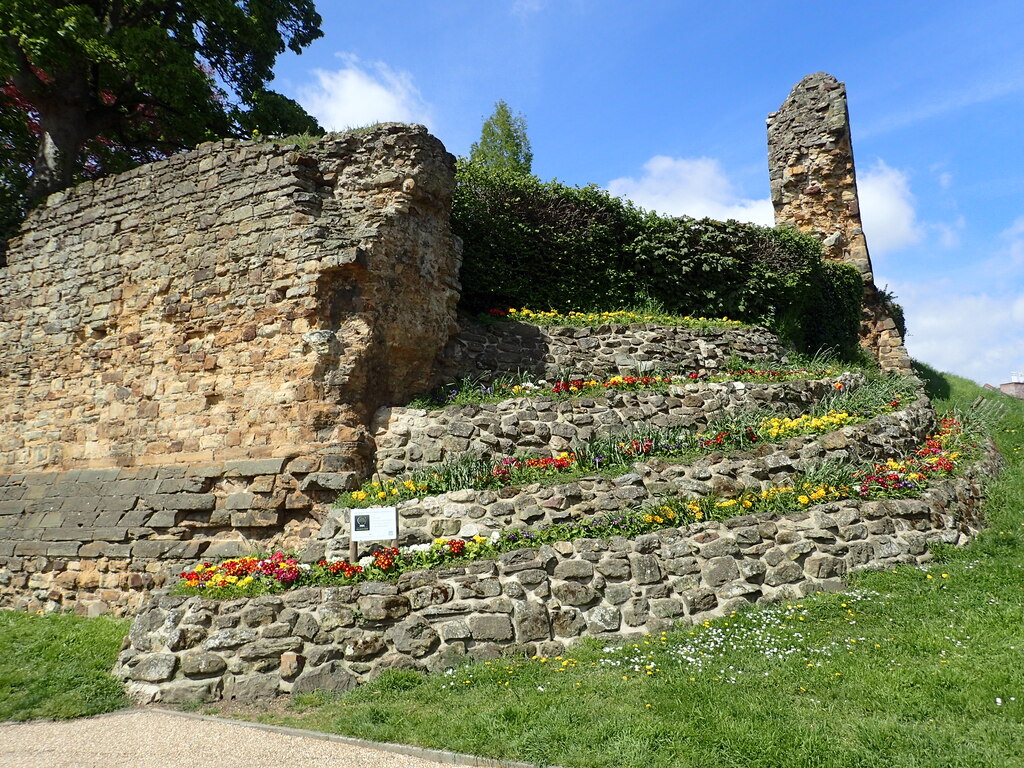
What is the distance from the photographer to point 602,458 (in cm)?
816

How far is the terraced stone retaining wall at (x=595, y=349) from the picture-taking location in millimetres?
11109

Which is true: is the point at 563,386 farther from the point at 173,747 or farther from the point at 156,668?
the point at 173,747

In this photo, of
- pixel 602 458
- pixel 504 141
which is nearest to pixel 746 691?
pixel 602 458

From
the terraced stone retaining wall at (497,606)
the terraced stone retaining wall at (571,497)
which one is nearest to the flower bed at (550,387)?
the terraced stone retaining wall at (571,497)

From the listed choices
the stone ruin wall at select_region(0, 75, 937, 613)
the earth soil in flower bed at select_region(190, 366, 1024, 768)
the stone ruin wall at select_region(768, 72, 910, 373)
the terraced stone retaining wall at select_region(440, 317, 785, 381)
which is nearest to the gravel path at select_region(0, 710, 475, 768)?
the earth soil in flower bed at select_region(190, 366, 1024, 768)

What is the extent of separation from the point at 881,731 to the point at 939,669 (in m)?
1.14

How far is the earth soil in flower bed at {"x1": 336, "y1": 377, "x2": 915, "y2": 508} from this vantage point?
7.79 metres

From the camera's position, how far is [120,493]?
8.96 meters

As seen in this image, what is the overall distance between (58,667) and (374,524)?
3.36 metres

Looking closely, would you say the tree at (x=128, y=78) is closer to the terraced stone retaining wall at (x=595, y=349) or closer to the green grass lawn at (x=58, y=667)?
the terraced stone retaining wall at (x=595, y=349)

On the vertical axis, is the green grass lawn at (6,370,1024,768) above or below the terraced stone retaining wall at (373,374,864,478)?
below

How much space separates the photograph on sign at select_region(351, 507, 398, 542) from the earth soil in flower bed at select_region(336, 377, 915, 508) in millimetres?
1198

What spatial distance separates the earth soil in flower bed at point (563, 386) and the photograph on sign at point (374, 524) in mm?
2615

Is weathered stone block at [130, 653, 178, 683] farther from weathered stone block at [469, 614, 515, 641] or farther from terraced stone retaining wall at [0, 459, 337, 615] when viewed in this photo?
weathered stone block at [469, 614, 515, 641]
